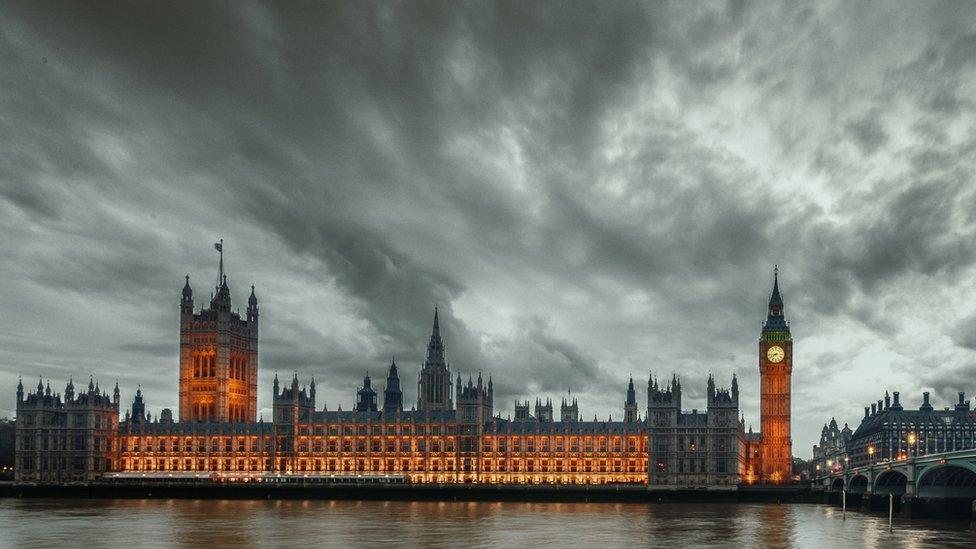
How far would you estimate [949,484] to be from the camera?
132 m

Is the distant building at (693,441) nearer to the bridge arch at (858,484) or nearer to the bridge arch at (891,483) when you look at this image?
the bridge arch at (858,484)

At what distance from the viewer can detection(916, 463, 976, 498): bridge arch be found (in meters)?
129

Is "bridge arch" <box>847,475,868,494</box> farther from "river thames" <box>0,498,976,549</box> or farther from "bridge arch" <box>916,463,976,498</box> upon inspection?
A: "bridge arch" <box>916,463,976,498</box>

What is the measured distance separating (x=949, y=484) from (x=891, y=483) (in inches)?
1221

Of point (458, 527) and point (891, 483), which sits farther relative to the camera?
point (891, 483)

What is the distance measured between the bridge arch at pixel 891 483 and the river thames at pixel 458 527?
40.2 feet

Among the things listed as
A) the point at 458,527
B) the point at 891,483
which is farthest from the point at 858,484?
the point at 458,527

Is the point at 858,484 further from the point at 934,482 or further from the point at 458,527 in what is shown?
the point at 458,527

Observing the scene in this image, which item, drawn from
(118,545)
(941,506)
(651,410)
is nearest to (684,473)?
(651,410)

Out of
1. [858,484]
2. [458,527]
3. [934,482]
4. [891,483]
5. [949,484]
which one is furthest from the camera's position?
[858,484]

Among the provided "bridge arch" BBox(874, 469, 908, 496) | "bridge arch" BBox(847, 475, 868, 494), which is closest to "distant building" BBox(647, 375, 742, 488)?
"bridge arch" BBox(847, 475, 868, 494)

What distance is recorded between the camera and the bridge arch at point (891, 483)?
155375 mm

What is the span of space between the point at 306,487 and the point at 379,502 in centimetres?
2299

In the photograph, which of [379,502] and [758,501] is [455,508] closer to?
[379,502]
